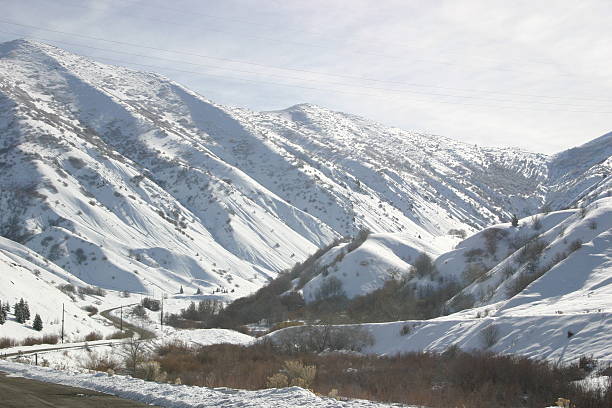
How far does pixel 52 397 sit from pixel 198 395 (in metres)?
3.62

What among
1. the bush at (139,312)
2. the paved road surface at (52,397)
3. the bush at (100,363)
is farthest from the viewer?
the bush at (139,312)

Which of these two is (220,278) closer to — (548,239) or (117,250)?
(117,250)

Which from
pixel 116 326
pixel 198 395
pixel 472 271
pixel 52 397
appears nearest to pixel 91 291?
pixel 116 326

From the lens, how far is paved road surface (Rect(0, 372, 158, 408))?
40.8ft

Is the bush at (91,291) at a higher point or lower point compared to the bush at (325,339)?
lower

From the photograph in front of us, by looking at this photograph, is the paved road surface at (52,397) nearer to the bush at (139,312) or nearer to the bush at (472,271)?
the bush at (472,271)

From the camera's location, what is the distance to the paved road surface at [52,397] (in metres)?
12.4

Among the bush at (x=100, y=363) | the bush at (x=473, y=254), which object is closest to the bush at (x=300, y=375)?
the bush at (x=100, y=363)

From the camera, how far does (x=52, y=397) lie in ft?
45.3

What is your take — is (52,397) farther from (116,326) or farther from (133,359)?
(116,326)

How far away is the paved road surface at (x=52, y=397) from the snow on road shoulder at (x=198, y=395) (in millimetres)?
669

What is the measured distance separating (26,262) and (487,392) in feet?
349

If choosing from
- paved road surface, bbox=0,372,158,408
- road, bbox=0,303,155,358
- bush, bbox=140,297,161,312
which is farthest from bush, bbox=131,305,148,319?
paved road surface, bbox=0,372,158,408

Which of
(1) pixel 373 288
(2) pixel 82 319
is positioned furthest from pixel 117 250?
(1) pixel 373 288
